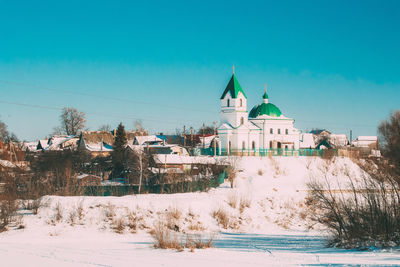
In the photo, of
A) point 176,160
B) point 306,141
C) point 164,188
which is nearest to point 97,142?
point 176,160

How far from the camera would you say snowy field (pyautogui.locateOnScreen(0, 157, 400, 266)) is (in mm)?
13008

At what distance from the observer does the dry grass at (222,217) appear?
82.7ft

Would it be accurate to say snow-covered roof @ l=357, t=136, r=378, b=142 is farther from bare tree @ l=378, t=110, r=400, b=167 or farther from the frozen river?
the frozen river

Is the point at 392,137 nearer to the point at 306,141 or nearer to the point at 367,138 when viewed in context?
the point at 306,141

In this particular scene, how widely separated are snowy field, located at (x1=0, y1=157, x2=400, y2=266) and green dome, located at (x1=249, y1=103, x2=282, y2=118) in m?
22.0

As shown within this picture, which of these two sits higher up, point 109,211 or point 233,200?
point 233,200

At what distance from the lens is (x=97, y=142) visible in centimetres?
6444

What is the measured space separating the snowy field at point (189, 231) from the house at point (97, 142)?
2743 cm

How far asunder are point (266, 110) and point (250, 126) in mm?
4374

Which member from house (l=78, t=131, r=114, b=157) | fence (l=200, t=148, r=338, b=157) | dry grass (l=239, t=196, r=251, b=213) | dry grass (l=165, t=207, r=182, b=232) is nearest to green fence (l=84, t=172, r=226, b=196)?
dry grass (l=239, t=196, r=251, b=213)

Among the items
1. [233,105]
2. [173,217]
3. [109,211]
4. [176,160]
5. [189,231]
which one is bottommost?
[189,231]

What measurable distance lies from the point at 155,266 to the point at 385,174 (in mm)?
9117

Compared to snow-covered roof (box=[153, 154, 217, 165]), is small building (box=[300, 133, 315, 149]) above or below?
above

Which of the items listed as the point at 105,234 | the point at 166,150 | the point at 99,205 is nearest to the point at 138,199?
the point at 99,205
